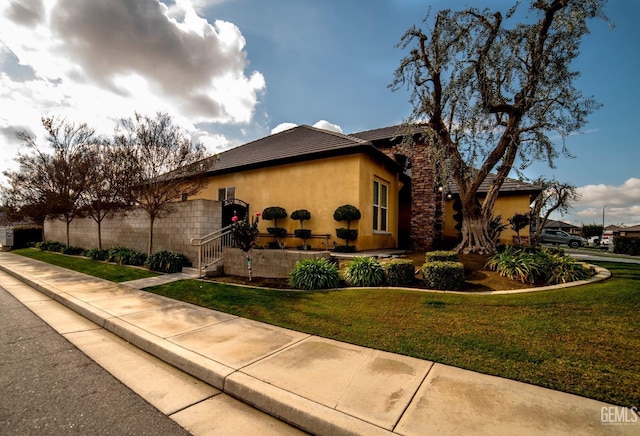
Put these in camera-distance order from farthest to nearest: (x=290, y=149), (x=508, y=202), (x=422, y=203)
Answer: (x=508, y=202)
(x=422, y=203)
(x=290, y=149)

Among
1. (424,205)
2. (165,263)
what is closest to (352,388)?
(165,263)

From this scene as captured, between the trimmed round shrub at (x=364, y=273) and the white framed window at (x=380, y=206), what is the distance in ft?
17.6

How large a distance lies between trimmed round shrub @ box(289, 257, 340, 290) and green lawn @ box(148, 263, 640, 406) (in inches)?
24.2

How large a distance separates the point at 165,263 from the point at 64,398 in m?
8.35

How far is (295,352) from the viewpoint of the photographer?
12.6 ft

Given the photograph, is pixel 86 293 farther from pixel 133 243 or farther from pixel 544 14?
pixel 544 14

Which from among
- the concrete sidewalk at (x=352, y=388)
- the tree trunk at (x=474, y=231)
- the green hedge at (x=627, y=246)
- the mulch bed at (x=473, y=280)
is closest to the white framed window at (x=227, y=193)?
the mulch bed at (x=473, y=280)

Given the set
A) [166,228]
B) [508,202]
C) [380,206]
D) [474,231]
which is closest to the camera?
[474,231]

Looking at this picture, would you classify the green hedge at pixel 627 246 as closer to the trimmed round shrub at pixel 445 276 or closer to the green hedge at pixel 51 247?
the trimmed round shrub at pixel 445 276

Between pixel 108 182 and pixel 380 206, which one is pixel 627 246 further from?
pixel 108 182

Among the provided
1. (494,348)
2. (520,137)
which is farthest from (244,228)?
(520,137)

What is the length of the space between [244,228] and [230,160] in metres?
8.58

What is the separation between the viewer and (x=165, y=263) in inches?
418

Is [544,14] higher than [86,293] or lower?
higher
